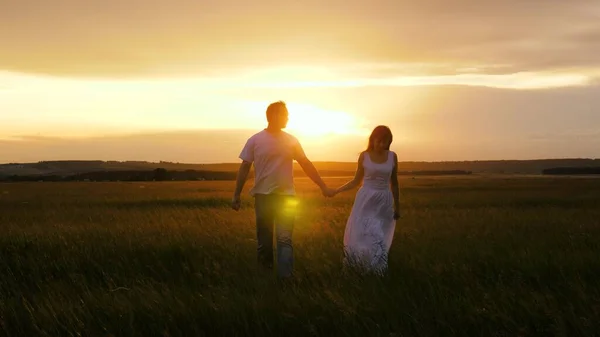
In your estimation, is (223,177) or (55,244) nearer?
(55,244)

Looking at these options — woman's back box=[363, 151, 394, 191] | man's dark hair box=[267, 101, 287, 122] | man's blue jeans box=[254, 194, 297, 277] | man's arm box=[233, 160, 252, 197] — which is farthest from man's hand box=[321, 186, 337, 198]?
man's dark hair box=[267, 101, 287, 122]

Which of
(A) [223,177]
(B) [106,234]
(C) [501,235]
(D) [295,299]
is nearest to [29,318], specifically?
(D) [295,299]

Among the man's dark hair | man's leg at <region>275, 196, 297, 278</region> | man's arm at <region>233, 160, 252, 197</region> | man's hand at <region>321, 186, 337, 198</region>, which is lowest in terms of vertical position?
man's leg at <region>275, 196, 297, 278</region>

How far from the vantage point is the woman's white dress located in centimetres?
874

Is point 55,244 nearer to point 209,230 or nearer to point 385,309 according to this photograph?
point 209,230

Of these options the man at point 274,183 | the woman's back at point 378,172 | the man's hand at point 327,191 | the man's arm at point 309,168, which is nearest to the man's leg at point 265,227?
the man at point 274,183

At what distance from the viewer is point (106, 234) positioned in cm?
1221

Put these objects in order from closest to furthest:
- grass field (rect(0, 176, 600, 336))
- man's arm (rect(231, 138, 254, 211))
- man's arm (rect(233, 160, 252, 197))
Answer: grass field (rect(0, 176, 600, 336))
man's arm (rect(231, 138, 254, 211))
man's arm (rect(233, 160, 252, 197))

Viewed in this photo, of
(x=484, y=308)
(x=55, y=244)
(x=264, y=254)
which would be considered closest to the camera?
(x=484, y=308)

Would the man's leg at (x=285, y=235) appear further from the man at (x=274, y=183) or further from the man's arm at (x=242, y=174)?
the man's arm at (x=242, y=174)

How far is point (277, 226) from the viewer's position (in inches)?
333

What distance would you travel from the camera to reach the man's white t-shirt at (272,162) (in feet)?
27.4

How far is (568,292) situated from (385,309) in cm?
214

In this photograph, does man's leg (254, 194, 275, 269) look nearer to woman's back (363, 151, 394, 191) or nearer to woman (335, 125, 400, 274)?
woman (335, 125, 400, 274)
